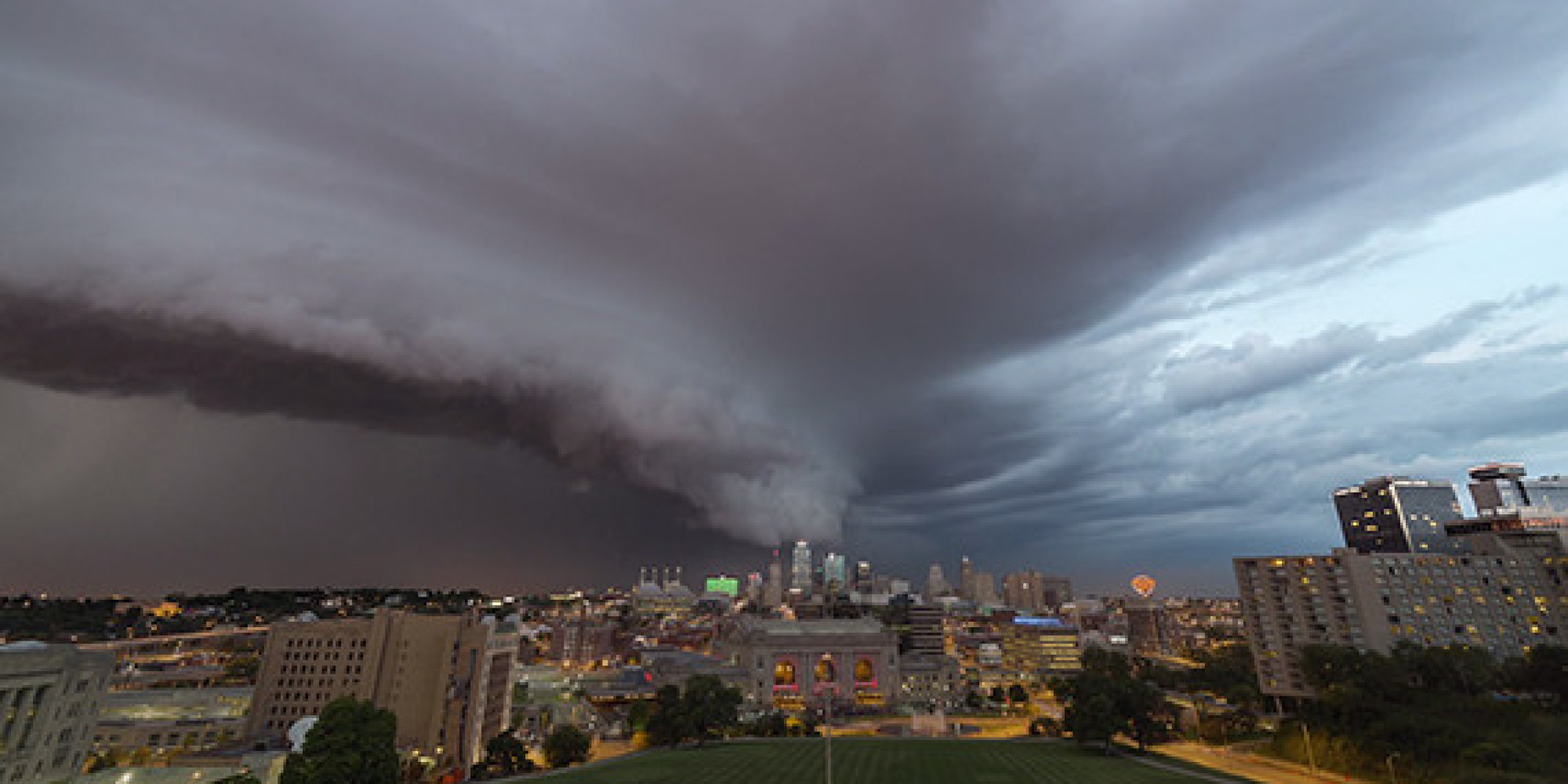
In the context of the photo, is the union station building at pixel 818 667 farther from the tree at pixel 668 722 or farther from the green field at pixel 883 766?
the green field at pixel 883 766

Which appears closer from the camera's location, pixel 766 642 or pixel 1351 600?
pixel 1351 600

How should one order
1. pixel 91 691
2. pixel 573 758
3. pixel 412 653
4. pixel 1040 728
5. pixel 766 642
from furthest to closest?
1. pixel 766 642
2. pixel 1040 728
3. pixel 412 653
4. pixel 573 758
5. pixel 91 691

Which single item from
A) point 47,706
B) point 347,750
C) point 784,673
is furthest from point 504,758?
point 784,673

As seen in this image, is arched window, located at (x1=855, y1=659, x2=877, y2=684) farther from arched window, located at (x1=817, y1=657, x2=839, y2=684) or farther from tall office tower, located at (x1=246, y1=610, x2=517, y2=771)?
tall office tower, located at (x1=246, y1=610, x2=517, y2=771)

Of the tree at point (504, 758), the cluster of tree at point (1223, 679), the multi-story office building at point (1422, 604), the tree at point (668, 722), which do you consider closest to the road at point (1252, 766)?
the cluster of tree at point (1223, 679)

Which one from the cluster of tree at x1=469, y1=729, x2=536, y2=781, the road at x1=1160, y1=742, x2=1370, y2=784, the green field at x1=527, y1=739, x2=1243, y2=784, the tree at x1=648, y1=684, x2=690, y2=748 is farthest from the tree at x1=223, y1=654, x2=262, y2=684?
the road at x1=1160, y1=742, x2=1370, y2=784

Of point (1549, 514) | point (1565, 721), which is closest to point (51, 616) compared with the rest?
point (1565, 721)

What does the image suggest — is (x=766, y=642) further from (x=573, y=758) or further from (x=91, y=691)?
(x=91, y=691)
